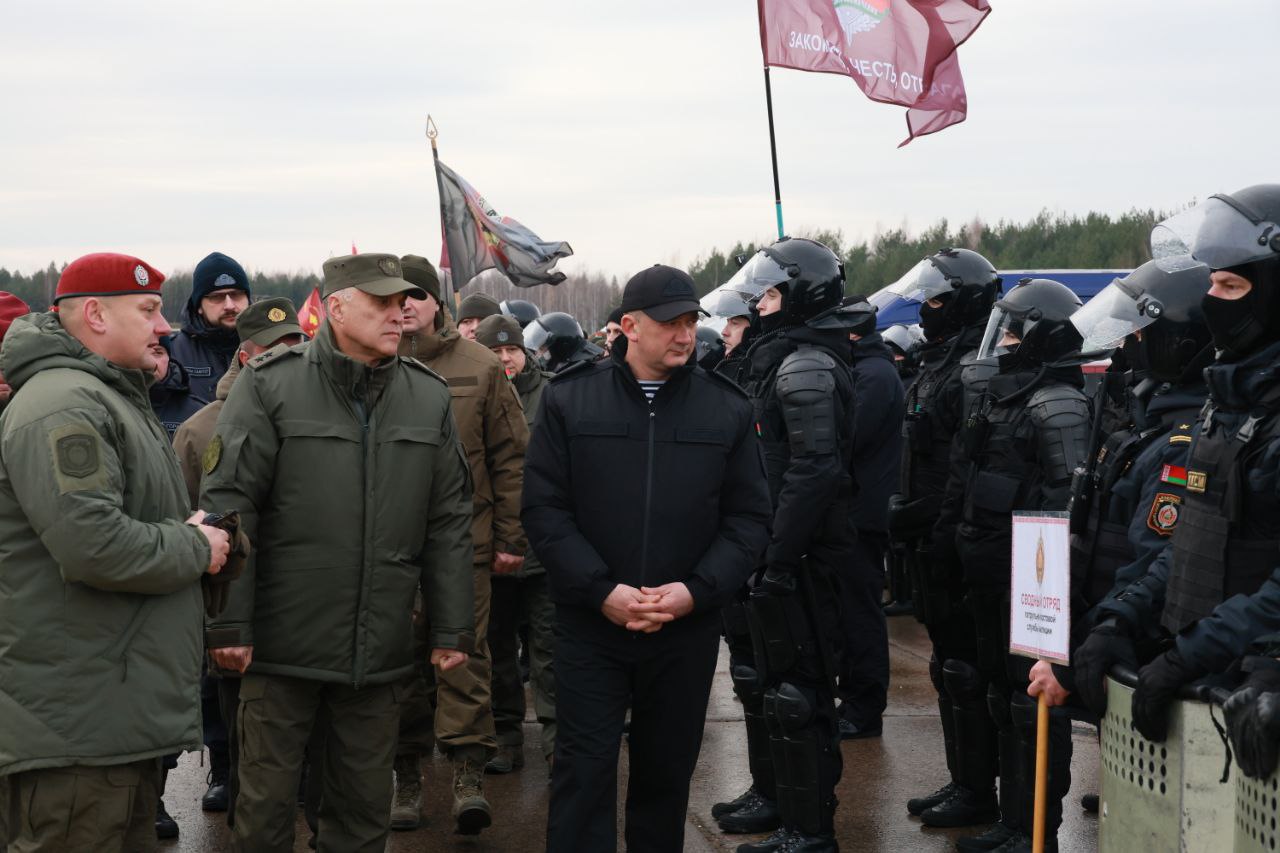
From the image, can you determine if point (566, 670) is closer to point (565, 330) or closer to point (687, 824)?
point (687, 824)

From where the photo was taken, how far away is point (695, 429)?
4762mm

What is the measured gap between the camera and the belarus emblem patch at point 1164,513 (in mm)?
4148

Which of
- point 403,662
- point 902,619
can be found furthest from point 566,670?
point 902,619

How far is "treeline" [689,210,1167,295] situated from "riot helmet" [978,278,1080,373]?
86.8ft

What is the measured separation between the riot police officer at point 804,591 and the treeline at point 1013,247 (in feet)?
87.4

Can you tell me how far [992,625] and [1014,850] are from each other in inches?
34.7

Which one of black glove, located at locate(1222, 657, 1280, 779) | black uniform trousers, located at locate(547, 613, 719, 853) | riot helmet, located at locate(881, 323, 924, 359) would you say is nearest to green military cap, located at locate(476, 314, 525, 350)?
black uniform trousers, located at locate(547, 613, 719, 853)

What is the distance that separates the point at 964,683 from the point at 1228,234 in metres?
2.72

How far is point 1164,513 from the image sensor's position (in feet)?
13.7

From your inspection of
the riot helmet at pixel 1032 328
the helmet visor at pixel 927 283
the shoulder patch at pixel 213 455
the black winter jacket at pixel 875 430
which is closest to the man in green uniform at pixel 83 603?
the shoulder patch at pixel 213 455

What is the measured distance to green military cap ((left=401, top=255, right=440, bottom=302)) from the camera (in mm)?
5922

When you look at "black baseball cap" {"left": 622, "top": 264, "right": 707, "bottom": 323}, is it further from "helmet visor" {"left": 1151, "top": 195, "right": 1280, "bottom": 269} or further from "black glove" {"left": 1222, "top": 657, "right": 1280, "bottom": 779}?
"black glove" {"left": 1222, "top": 657, "right": 1280, "bottom": 779}

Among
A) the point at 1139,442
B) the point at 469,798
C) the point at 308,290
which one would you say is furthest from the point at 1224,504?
the point at 308,290

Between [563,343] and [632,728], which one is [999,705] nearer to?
[632,728]
